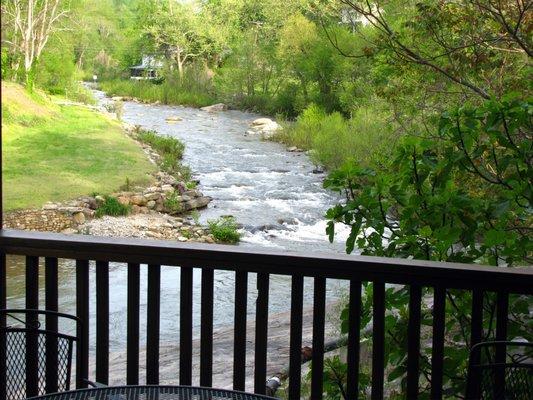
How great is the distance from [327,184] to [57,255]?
2.30 feet

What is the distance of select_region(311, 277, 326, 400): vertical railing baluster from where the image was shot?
5.67ft

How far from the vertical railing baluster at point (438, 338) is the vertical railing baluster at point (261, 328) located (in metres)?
0.36

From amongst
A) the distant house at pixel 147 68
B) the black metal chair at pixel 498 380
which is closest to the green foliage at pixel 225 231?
the distant house at pixel 147 68

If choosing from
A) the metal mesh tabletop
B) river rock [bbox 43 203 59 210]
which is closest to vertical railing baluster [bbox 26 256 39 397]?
the metal mesh tabletop

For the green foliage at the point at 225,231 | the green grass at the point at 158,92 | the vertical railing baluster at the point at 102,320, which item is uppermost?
the green grass at the point at 158,92

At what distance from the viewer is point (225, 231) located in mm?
9172

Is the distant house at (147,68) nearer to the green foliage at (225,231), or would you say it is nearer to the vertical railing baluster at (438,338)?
the green foliage at (225,231)

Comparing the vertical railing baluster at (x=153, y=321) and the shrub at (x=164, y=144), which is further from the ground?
the vertical railing baluster at (x=153, y=321)

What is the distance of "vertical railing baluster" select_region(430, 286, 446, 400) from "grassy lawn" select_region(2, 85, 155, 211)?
8773 mm

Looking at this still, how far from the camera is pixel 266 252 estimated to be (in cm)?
173

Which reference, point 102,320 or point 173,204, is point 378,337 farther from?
point 173,204

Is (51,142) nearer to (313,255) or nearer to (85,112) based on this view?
(85,112)

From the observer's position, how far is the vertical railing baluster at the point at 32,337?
1900 millimetres

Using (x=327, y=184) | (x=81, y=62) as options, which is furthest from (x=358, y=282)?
(x=81, y=62)
